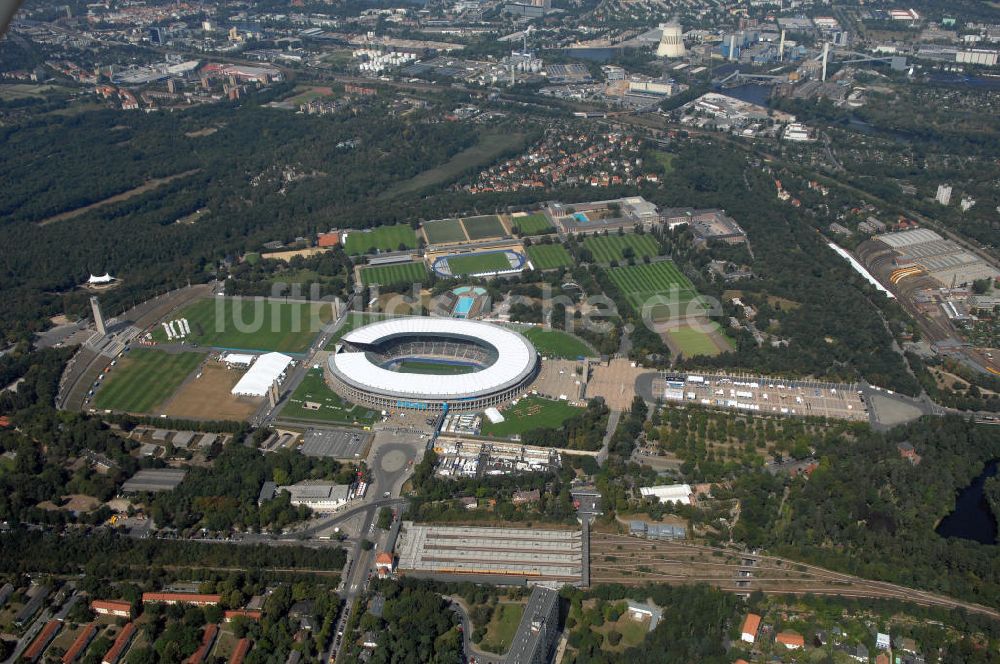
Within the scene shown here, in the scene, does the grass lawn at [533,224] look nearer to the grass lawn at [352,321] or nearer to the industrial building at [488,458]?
the grass lawn at [352,321]

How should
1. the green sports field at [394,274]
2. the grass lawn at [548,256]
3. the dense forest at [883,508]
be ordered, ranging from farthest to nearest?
the grass lawn at [548,256] → the green sports field at [394,274] → the dense forest at [883,508]

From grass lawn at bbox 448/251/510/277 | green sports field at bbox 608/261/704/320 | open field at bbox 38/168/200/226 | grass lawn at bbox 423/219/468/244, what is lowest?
green sports field at bbox 608/261/704/320

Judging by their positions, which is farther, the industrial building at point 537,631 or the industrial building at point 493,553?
the industrial building at point 493,553

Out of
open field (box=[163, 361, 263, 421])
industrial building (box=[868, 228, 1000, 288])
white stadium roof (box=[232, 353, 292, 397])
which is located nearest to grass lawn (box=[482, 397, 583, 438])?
white stadium roof (box=[232, 353, 292, 397])

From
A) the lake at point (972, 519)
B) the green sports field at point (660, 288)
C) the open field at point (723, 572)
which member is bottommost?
the lake at point (972, 519)

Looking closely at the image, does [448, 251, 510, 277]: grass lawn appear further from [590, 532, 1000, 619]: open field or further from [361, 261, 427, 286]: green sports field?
[590, 532, 1000, 619]: open field

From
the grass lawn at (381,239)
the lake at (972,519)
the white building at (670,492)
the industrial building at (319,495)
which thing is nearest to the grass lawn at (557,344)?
the white building at (670,492)

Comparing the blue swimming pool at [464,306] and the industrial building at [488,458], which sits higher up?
the blue swimming pool at [464,306]
